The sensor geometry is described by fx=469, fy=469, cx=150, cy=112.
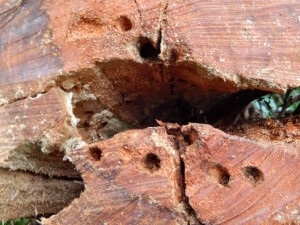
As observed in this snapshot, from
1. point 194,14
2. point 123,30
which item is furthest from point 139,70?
point 194,14

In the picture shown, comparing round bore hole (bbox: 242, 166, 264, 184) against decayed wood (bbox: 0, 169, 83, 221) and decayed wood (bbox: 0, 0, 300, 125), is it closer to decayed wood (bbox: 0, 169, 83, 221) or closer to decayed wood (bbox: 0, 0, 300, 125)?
decayed wood (bbox: 0, 0, 300, 125)

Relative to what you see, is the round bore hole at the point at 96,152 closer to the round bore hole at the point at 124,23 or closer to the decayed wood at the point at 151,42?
the decayed wood at the point at 151,42

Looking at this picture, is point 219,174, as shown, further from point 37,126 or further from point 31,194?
point 31,194

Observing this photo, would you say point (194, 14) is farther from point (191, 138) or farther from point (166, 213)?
point (166, 213)

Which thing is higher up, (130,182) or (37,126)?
(37,126)

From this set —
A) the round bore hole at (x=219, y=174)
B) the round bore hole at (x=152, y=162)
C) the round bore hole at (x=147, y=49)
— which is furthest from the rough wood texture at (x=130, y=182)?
the round bore hole at (x=147, y=49)

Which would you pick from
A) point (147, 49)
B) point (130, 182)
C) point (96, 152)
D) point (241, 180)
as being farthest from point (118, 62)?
point (241, 180)
